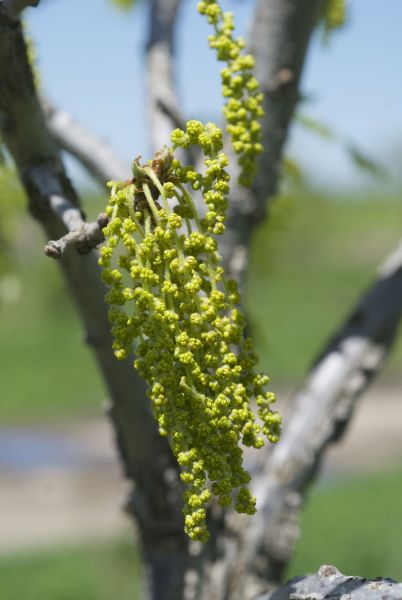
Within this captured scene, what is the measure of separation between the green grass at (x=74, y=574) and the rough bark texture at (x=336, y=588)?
505cm

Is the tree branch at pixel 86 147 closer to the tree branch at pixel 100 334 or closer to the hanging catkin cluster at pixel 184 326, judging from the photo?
the tree branch at pixel 100 334

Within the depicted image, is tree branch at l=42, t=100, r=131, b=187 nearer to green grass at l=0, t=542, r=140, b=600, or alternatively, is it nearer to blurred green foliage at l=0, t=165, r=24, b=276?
blurred green foliage at l=0, t=165, r=24, b=276

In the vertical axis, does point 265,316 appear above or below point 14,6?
above

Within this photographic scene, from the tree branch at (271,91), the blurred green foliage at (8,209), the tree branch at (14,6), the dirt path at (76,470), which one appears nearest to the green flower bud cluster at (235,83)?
the tree branch at (14,6)

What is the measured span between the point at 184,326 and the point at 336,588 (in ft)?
1.68

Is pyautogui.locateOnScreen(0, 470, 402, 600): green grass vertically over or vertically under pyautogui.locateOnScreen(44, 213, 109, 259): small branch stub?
over

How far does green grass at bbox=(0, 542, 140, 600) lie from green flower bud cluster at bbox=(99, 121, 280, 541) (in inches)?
211

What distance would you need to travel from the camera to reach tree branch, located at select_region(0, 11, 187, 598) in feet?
6.34

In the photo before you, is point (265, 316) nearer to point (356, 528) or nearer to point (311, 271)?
point (311, 271)

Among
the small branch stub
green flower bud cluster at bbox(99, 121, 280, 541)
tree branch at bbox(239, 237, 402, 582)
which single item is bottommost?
green flower bud cluster at bbox(99, 121, 280, 541)

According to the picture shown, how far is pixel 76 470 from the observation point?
12.3m

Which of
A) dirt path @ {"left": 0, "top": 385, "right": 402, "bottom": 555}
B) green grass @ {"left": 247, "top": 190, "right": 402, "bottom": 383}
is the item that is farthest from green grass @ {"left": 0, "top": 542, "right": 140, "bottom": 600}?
green grass @ {"left": 247, "top": 190, "right": 402, "bottom": 383}

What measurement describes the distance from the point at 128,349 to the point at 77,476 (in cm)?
1099

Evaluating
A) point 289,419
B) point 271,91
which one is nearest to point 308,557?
point 289,419
